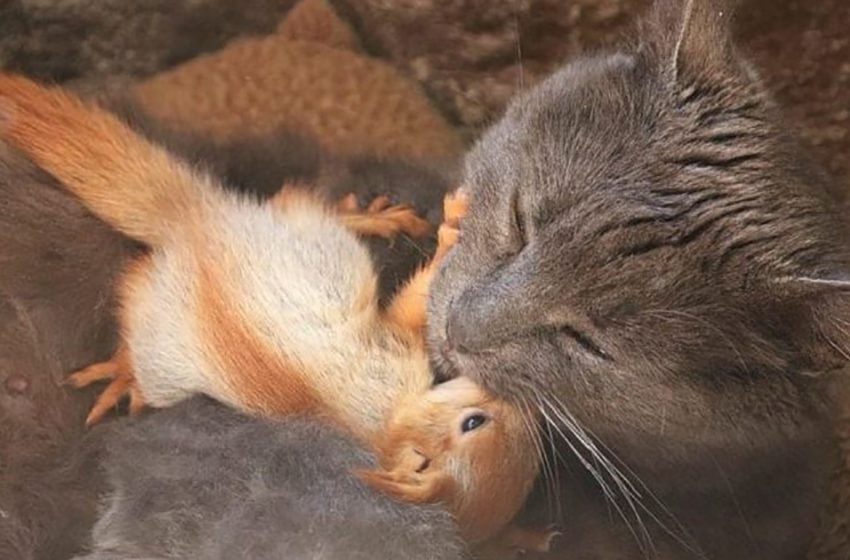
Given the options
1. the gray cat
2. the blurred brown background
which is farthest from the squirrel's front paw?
the blurred brown background

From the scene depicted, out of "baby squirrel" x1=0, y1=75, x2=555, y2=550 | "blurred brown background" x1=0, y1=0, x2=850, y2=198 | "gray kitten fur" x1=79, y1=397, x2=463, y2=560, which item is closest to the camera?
"gray kitten fur" x1=79, y1=397, x2=463, y2=560

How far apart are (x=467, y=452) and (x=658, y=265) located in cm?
26

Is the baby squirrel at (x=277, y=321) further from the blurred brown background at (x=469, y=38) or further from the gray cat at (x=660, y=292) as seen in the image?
the blurred brown background at (x=469, y=38)

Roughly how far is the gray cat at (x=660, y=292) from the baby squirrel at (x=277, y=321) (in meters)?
0.06

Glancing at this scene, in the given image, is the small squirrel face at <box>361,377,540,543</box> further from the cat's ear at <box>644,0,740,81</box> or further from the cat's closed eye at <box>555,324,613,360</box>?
the cat's ear at <box>644,0,740,81</box>

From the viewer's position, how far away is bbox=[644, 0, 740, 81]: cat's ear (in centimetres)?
126

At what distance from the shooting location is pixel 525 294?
118 cm

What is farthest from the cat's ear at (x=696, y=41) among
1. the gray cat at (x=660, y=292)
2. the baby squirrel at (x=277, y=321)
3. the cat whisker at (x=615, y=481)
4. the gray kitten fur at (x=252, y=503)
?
the gray kitten fur at (x=252, y=503)

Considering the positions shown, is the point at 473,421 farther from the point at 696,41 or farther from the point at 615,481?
the point at 696,41

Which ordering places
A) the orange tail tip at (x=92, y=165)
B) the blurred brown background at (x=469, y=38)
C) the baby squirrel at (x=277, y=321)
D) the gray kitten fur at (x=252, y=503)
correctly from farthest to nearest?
1. the blurred brown background at (x=469, y=38)
2. the orange tail tip at (x=92, y=165)
3. the baby squirrel at (x=277, y=321)
4. the gray kitten fur at (x=252, y=503)

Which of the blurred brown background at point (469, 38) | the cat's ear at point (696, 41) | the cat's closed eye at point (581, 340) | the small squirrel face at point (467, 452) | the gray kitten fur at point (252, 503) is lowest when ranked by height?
the gray kitten fur at point (252, 503)

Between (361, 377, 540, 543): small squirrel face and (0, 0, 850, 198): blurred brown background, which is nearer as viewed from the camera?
(361, 377, 540, 543): small squirrel face

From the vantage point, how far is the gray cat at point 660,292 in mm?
1153

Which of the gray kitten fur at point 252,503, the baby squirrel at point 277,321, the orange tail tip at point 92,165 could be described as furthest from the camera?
the orange tail tip at point 92,165
